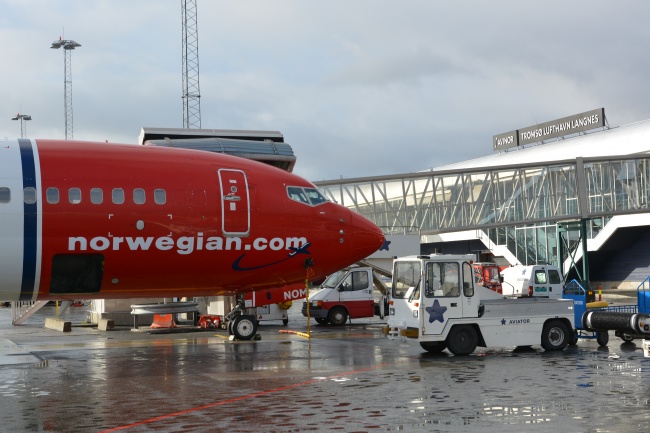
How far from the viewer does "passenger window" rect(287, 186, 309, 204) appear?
23938 mm

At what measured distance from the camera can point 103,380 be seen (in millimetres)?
16984

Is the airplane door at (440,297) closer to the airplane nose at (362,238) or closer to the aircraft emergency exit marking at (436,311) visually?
the aircraft emergency exit marking at (436,311)

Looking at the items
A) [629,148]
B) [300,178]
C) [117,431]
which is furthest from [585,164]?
[117,431]

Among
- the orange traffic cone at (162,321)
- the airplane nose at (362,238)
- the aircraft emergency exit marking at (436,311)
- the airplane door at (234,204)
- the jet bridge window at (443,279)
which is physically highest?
the airplane door at (234,204)

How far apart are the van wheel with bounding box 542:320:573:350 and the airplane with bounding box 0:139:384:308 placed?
5890 millimetres

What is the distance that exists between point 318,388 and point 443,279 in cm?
632

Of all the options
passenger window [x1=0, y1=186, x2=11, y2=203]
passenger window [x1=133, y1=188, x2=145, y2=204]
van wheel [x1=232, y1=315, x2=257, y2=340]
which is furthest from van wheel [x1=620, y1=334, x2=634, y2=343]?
passenger window [x1=0, y1=186, x2=11, y2=203]

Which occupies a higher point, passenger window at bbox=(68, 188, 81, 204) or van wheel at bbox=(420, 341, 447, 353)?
passenger window at bbox=(68, 188, 81, 204)

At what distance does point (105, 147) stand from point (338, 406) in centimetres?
1145

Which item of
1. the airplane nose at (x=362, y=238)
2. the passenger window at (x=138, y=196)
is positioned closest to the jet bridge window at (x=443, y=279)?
the airplane nose at (x=362, y=238)

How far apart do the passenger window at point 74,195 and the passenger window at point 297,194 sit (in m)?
5.85

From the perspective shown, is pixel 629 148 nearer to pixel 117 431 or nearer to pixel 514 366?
pixel 514 366

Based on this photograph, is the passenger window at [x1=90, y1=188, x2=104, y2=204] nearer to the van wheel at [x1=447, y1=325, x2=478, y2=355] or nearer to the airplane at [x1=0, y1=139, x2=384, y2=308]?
the airplane at [x1=0, y1=139, x2=384, y2=308]

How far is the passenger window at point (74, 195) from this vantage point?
2069 cm
